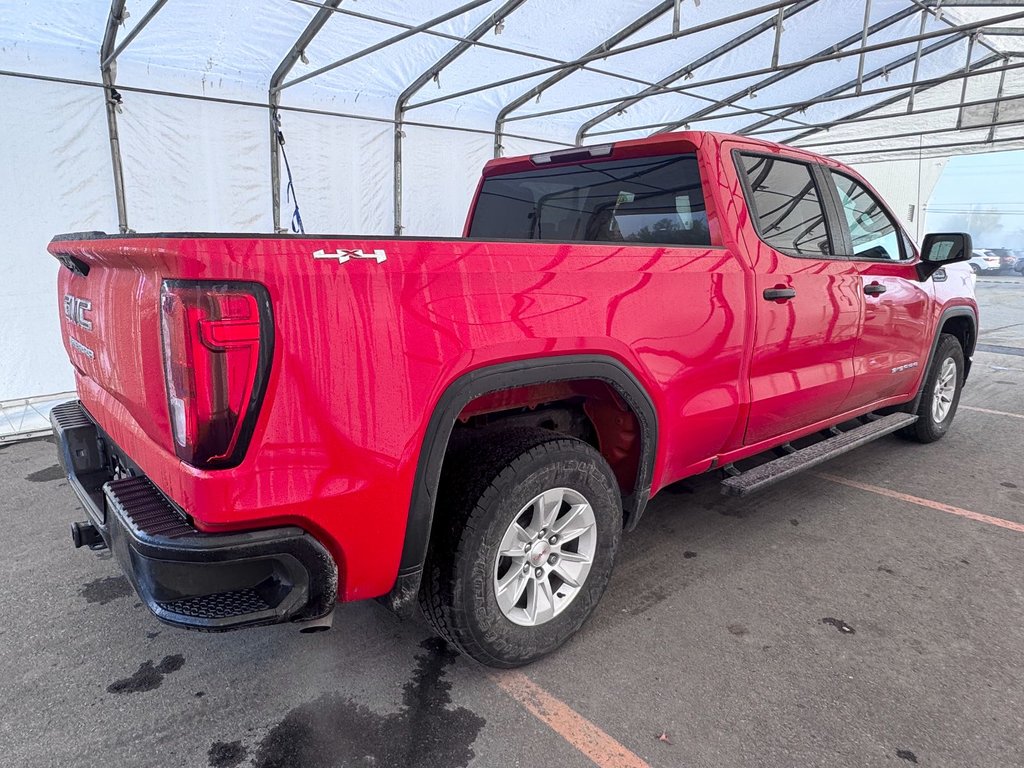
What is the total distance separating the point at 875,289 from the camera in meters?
3.60

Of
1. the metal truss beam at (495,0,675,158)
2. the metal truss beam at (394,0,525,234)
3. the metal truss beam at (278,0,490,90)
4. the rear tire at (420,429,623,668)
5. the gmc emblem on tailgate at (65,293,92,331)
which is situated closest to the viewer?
the rear tire at (420,429,623,668)

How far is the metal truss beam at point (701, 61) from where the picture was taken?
830cm

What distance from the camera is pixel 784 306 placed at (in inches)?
118

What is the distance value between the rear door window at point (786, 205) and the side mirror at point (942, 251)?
1.02 m

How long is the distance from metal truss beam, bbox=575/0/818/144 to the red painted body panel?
668 cm

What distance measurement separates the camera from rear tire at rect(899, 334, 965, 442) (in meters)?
4.71

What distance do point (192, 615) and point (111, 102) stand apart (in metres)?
6.45

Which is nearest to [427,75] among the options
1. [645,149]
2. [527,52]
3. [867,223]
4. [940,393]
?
[527,52]

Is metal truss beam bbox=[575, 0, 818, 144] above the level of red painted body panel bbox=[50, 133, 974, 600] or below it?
above

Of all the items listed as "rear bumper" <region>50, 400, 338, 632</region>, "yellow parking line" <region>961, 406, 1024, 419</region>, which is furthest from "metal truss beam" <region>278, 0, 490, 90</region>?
"rear bumper" <region>50, 400, 338, 632</region>

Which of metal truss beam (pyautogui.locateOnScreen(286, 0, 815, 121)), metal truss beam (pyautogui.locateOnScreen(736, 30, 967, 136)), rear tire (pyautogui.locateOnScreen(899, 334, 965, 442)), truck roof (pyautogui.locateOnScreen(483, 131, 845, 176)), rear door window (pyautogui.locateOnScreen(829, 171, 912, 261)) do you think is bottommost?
rear tire (pyautogui.locateOnScreen(899, 334, 965, 442))

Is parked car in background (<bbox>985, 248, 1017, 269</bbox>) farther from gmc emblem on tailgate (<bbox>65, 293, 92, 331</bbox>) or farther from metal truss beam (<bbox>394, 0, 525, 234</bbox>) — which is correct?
gmc emblem on tailgate (<bbox>65, 293, 92, 331</bbox>)

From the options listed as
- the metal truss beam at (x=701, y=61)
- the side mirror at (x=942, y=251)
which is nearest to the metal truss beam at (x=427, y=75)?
the metal truss beam at (x=701, y=61)

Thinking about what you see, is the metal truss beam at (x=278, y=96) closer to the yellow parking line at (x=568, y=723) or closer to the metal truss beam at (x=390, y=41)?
the metal truss beam at (x=390, y=41)
